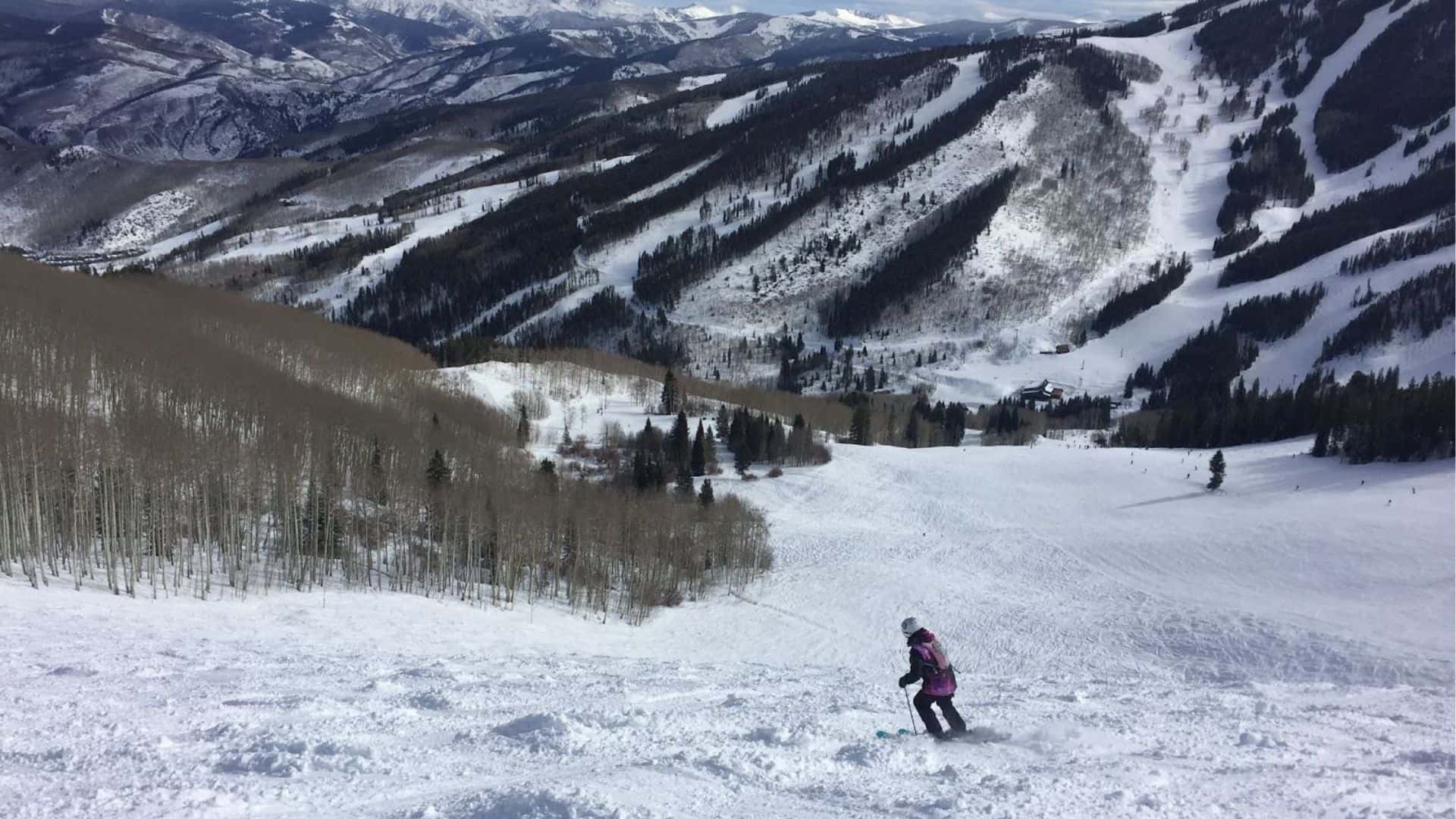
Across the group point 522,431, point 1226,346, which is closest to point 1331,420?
point 522,431

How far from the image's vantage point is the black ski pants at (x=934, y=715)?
1505cm

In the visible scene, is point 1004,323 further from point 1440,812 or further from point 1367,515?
point 1440,812

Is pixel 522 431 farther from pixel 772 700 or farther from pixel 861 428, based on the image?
pixel 772 700

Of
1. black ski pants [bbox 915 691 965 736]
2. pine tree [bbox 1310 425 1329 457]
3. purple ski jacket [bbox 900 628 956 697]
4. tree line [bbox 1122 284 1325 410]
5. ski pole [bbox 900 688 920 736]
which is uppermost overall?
tree line [bbox 1122 284 1325 410]

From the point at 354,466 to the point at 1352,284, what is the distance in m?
202

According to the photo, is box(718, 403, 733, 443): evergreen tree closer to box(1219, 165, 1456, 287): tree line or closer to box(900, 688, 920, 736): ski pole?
box(900, 688, 920, 736): ski pole

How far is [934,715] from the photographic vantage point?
50.1 ft

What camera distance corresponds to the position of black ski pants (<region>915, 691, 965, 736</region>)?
15047 mm

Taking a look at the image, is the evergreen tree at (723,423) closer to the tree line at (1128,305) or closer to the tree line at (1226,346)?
the tree line at (1226,346)

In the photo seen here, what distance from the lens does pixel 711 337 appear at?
199500mm

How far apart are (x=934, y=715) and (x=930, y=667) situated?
1.06 m

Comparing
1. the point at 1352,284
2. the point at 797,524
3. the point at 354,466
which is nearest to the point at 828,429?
the point at 797,524

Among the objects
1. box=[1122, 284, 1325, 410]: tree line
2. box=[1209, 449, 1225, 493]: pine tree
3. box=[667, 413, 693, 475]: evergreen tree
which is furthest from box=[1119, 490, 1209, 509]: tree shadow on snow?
box=[1122, 284, 1325, 410]: tree line

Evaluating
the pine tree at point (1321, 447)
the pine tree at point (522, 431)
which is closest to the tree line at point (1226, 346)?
the pine tree at point (1321, 447)
